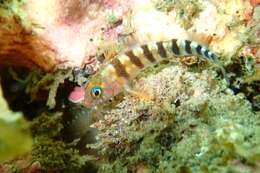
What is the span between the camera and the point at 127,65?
395 centimetres

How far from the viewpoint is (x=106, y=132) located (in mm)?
4051

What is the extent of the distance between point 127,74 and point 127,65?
11cm

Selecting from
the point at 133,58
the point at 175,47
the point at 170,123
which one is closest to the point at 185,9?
the point at 175,47

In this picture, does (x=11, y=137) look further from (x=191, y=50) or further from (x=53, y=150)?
(x=53, y=150)

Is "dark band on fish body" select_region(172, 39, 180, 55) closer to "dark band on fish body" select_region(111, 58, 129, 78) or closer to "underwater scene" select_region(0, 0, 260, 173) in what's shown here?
"underwater scene" select_region(0, 0, 260, 173)

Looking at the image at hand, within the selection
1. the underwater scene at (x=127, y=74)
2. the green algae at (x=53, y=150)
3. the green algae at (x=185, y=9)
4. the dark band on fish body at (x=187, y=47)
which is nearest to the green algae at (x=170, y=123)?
the underwater scene at (x=127, y=74)

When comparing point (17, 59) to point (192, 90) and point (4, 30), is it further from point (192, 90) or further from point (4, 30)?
point (192, 90)

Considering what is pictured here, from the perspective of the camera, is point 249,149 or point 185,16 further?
point 185,16

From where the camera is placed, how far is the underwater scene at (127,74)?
12.4 feet

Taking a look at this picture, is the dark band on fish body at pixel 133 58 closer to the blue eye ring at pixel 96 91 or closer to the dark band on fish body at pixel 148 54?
the dark band on fish body at pixel 148 54

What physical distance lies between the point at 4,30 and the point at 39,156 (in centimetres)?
162

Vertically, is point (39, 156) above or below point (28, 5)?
below

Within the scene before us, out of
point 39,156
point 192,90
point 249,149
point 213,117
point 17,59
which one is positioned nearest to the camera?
point 249,149

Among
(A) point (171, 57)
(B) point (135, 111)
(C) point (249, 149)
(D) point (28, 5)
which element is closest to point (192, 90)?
(A) point (171, 57)
